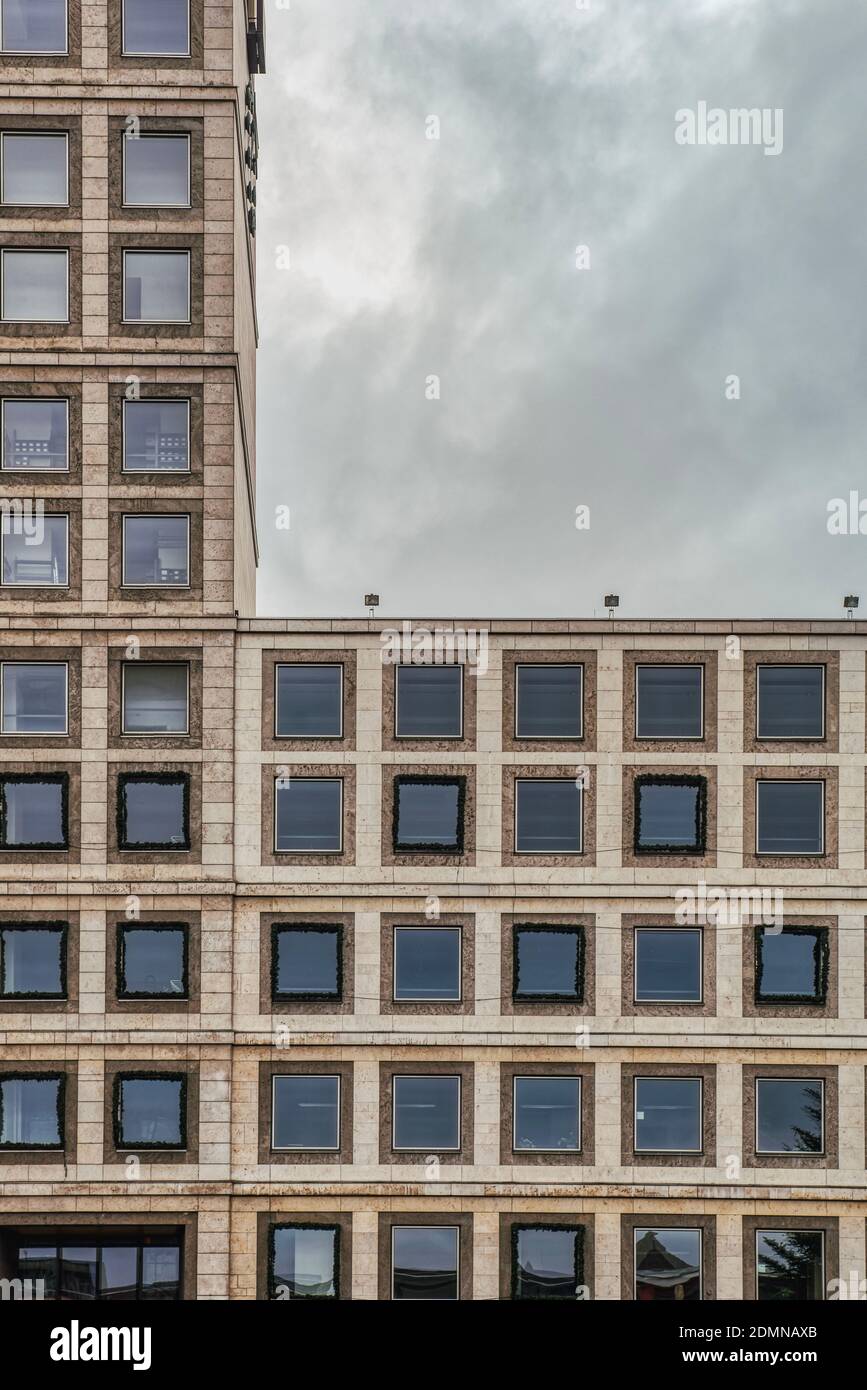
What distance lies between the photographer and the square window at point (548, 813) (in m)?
37.0

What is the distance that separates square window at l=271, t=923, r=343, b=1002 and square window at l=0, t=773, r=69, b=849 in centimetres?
736

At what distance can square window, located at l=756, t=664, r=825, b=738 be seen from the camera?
122 feet

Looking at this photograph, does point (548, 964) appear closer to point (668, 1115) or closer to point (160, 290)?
point (668, 1115)

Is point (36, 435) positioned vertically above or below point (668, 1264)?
above

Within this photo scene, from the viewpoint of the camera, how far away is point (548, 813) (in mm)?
37094

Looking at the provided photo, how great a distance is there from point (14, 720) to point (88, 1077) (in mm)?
11160

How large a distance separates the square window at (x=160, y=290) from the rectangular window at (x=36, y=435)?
12.6 ft

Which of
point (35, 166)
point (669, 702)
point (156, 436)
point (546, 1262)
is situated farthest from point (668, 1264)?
point (35, 166)

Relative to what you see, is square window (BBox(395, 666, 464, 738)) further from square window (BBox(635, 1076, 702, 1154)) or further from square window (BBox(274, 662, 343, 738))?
square window (BBox(635, 1076, 702, 1154))

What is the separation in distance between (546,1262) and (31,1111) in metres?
16.3

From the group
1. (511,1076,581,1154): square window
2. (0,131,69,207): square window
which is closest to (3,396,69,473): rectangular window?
(0,131,69,207): square window

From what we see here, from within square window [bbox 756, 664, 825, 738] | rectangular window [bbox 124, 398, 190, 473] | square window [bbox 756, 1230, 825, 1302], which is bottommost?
square window [bbox 756, 1230, 825, 1302]

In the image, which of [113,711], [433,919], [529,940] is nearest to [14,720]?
[113,711]
